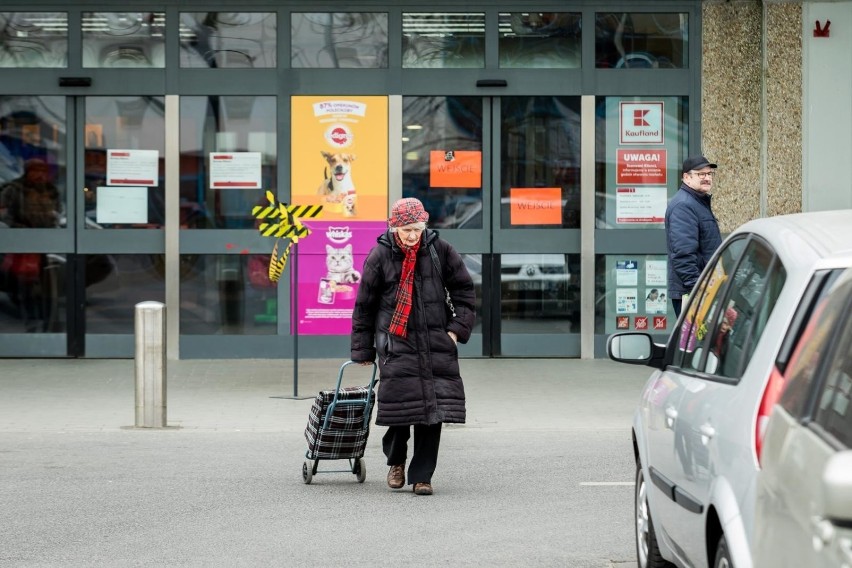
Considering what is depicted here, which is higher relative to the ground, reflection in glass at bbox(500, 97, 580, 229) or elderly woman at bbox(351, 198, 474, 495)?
reflection in glass at bbox(500, 97, 580, 229)

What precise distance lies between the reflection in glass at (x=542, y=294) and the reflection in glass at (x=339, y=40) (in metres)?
2.94

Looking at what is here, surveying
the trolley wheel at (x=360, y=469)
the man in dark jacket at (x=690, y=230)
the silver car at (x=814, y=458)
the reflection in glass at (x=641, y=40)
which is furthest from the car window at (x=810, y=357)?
the reflection in glass at (x=641, y=40)

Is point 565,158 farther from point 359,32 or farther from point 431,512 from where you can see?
point 431,512

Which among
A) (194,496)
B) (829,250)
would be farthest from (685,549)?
(194,496)

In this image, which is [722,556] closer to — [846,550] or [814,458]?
[814,458]

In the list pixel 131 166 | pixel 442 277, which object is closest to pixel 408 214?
pixel 442 277

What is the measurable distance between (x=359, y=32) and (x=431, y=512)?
33.2 feet

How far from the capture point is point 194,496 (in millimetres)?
8555

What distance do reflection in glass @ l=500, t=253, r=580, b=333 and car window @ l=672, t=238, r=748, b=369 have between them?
11.3 metres

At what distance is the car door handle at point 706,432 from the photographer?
433 cm

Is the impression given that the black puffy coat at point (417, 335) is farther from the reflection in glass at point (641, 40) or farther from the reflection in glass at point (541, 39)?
the reflection in glass at point (641, 40)

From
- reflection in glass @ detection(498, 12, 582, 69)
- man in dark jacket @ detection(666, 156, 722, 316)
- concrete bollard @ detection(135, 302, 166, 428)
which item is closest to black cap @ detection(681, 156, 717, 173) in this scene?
man in dark jacket @ detection(666, 156, 722, 316)

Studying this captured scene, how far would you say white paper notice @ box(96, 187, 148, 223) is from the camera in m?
17.0

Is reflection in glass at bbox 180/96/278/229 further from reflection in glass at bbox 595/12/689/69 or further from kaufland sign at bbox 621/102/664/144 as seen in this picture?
kaufland sign at bbox 621/102/664/144
